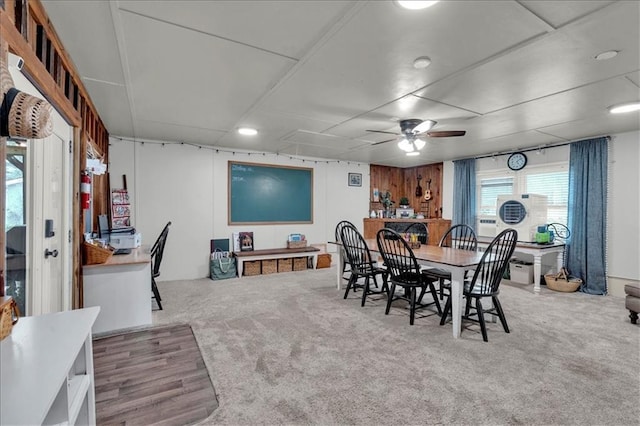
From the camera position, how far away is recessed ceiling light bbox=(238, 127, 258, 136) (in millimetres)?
4219

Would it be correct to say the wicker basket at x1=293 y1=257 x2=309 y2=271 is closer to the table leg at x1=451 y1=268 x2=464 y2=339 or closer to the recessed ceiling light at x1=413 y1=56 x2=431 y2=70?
the table leg at x1=451 y1=268 x2=464 y2=339

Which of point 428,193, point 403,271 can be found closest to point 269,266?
point 403,271

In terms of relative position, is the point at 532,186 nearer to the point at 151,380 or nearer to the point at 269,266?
the point at 269,266

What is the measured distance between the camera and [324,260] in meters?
6.29

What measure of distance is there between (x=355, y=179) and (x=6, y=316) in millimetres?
6285

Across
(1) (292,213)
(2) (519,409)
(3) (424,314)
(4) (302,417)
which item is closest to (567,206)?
(3) (424,314)

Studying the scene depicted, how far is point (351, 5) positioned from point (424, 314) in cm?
309

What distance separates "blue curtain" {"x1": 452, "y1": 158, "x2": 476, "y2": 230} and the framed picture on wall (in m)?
2.00

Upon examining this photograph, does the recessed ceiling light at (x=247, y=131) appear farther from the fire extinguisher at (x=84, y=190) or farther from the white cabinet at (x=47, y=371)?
the white cabinet at (x=47, y=371)

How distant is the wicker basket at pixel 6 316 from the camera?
1083 mm

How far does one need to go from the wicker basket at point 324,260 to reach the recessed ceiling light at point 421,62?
4.46 m

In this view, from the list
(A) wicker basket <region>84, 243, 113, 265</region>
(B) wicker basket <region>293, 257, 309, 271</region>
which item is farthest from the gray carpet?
(B) wicker basket <region>293, 257, 309, 271</region>

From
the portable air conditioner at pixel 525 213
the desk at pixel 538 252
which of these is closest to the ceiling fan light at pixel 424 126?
the portable air conditioner at pixel 525 213

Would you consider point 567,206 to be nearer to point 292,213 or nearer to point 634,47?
point 634,47
